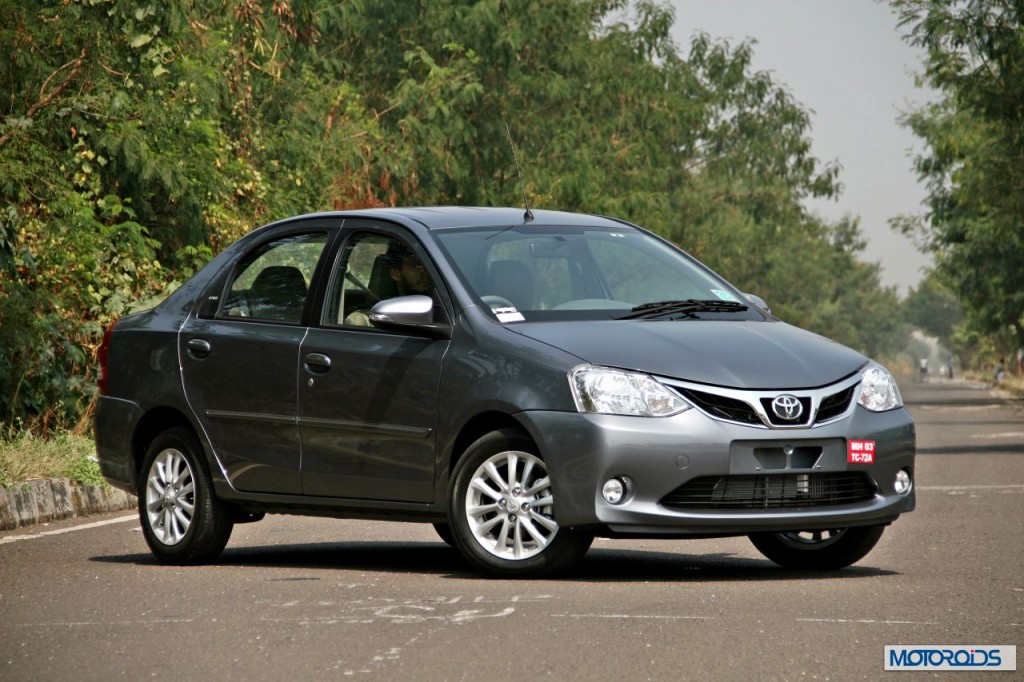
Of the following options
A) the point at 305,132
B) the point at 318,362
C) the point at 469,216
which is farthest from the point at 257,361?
the point at 305,132

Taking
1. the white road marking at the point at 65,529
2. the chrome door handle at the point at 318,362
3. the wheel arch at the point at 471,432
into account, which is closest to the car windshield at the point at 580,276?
the wheel arch at the point at 471,432

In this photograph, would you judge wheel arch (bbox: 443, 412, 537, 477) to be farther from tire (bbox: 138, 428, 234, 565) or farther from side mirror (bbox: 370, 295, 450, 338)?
tire (bbox: 138, 428, 234, 565)

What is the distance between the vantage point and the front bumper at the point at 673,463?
7973 millimetres

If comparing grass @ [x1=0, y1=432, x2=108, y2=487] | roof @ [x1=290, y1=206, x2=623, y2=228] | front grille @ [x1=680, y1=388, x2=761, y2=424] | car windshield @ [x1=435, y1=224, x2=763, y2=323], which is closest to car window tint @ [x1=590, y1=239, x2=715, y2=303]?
car windshield @ [x1=435, y1=224, x2=763, y2=323]

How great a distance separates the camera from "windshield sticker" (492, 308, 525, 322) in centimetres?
859

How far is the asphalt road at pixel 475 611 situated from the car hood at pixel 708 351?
3.12 feet

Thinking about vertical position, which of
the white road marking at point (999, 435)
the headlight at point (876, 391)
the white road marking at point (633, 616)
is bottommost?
the white road marking at point (999, 435)

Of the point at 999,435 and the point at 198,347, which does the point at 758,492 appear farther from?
the point at 999,435

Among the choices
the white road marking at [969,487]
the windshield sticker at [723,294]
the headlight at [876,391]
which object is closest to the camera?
the headlight at [876,391]

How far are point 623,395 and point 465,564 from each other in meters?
1.68

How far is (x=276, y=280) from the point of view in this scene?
9.67 metres

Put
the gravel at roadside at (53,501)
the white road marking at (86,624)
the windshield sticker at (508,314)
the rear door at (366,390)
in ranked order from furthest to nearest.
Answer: the gravel at roadside at (53,501) < the rear door at (366,390) < the windshield sticker at (508,314) < the white road marking at (86,624)

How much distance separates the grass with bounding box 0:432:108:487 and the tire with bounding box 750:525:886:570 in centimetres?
544

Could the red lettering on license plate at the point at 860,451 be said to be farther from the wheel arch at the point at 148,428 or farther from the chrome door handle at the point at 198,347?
the wheel arch at the point at 148,428
